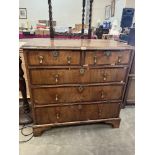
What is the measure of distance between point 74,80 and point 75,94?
153 mm

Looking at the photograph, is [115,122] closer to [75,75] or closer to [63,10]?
[75,75]

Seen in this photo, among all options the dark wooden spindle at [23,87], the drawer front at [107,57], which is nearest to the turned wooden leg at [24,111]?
the dark wooden spindle at [23,87]

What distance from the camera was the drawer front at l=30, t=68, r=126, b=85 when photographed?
4.39 ft

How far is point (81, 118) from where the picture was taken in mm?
1616

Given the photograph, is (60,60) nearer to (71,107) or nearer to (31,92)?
(31,92)

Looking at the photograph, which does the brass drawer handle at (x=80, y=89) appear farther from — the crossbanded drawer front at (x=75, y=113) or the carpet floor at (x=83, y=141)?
the carpet floor at (x=83, y=141)

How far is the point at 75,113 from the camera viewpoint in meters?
1.58

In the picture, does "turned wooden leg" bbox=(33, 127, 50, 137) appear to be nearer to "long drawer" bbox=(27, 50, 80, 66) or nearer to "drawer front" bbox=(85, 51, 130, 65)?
"long drawer" bbox=(27, 50, 80, 66)

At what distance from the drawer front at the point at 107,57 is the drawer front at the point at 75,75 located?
0.08 meters

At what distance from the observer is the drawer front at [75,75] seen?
1.34 meters

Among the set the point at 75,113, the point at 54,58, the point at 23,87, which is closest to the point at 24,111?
Result: the point at 23,87

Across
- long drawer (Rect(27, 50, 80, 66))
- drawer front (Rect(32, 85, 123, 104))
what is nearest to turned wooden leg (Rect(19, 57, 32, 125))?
drawer front (Rect(32, 85, 123, 104))
